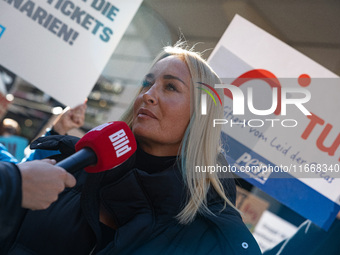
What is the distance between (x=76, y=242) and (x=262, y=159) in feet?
3.85

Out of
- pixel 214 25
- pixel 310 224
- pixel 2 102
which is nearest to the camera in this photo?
pixel 310 224

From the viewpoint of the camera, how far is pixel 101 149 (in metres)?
0.85

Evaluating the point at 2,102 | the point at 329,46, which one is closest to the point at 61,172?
the point at 329,46

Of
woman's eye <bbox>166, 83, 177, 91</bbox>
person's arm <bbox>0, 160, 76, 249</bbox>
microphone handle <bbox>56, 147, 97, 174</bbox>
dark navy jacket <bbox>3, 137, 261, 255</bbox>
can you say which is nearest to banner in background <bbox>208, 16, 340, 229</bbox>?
woman's eye <bbox>166, 83, 177, 91</bbox>

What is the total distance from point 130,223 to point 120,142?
0.24 meters

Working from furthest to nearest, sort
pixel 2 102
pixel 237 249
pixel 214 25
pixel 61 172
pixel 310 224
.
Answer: pixel 2 102
pixel 214 25
pixel 310 224
pixel 237 249
pixel 61 172

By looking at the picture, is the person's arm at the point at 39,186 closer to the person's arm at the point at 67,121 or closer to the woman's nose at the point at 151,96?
the woman's nose at the point at 151,96

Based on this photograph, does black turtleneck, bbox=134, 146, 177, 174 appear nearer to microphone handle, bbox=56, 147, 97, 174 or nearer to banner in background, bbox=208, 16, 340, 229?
microphone handle, bbox=56, 147, 97, 174

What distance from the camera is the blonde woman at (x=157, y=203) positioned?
104cm

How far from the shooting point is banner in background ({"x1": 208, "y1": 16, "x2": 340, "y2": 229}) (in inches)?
74.9

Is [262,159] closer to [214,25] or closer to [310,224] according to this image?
[310,224]

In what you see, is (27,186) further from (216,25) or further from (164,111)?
(216,25)

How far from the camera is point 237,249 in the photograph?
1.03 m

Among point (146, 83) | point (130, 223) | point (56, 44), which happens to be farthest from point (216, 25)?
point (130, 223)
